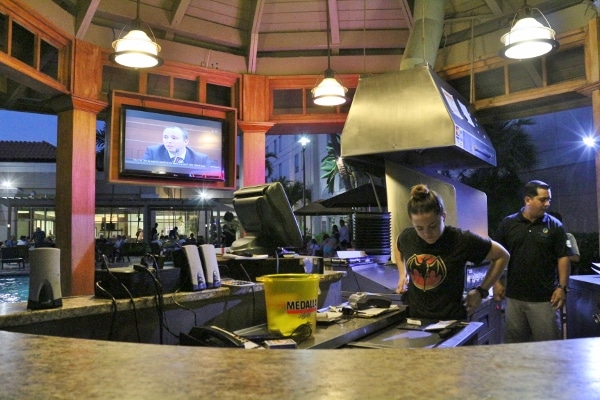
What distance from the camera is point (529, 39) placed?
4.07 m

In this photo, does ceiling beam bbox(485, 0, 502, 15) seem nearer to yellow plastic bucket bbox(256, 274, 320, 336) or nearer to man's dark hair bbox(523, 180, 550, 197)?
man's dark hair bbox(523, 180, 550, 197)

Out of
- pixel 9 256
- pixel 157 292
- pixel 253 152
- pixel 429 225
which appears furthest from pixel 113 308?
pixel 9 256

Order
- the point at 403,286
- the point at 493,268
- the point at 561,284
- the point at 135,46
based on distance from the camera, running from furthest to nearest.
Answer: the point at 135,46, the point at 561,284, the point at 403,286, the point at 493,268

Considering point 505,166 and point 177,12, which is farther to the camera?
point 505,166

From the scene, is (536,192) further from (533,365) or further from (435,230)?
(533,365)

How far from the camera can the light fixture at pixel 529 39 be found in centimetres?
407

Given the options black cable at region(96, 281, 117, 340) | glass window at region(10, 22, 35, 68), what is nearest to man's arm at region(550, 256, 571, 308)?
black cable at region(96, 281, 117, 340)

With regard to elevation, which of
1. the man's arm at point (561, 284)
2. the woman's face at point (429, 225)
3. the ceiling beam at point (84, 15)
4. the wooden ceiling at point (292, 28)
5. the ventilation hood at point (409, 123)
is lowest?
the man's arm at point (561, 284)

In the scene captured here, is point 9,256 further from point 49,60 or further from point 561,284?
point 561,284

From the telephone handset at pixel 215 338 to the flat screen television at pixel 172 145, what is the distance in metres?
4.67

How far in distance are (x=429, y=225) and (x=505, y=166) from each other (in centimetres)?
1216

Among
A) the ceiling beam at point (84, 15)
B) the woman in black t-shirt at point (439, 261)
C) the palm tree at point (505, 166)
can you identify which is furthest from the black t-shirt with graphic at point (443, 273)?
the palm tree at point (505, 166)

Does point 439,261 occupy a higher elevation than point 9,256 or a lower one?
higher

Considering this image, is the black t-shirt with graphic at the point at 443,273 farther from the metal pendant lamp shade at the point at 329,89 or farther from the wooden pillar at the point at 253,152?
the wooden pillar at the point at 253,152
